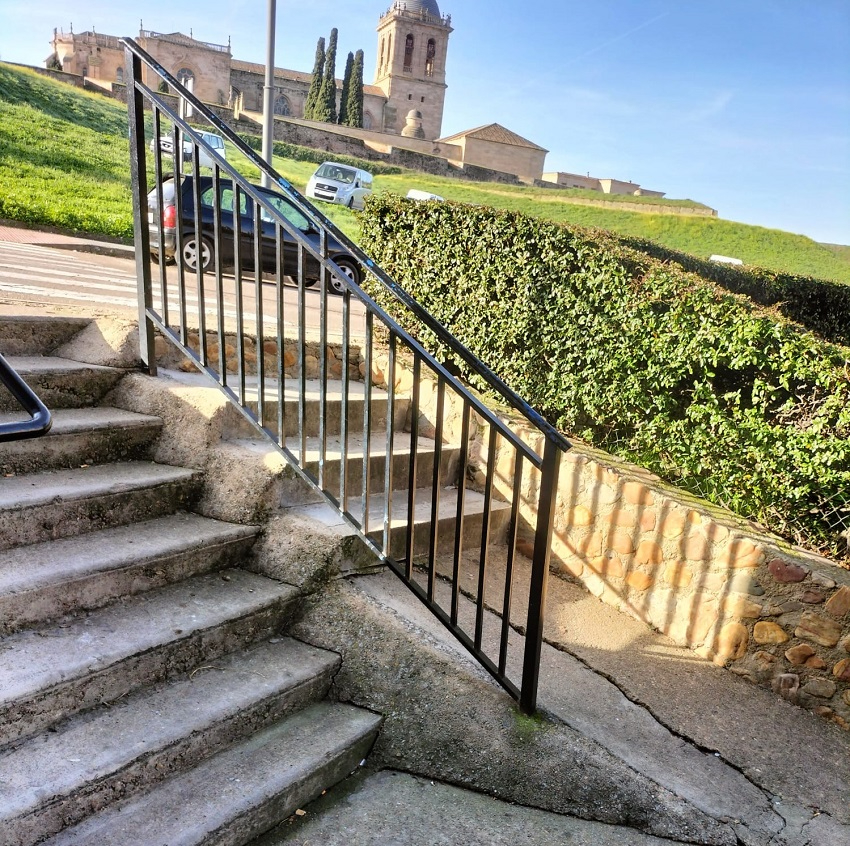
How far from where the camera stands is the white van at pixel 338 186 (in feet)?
63.5

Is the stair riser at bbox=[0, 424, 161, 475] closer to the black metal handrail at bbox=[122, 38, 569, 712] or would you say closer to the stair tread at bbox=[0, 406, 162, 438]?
the stair tread at bbox=[0, 406, 162, 438]

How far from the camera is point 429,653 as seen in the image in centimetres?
224

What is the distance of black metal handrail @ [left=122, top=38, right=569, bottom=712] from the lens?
213cm

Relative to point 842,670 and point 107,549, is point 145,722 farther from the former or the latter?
point 842,670

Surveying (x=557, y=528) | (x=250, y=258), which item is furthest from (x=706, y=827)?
(x=250, y=258)

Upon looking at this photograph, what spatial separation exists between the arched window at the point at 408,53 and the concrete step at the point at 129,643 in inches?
3104

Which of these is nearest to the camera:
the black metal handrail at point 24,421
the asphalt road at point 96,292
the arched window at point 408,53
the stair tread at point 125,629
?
the black metal handrail at point 24,421

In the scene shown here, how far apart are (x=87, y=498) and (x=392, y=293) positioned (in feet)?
4.24

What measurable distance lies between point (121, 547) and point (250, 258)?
22.9 ft

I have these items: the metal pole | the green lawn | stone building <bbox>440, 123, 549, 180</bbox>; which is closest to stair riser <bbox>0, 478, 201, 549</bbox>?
the green lawn

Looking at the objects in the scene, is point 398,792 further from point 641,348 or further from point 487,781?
point 641,348

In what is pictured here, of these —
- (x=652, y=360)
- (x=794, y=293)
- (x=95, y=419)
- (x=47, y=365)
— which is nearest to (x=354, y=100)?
(x=794, y=293)

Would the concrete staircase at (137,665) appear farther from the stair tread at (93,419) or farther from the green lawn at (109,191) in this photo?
the green lawn at (109,191)

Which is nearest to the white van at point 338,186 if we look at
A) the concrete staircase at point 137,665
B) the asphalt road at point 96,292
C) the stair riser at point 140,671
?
the asphalt road at point 96,292
